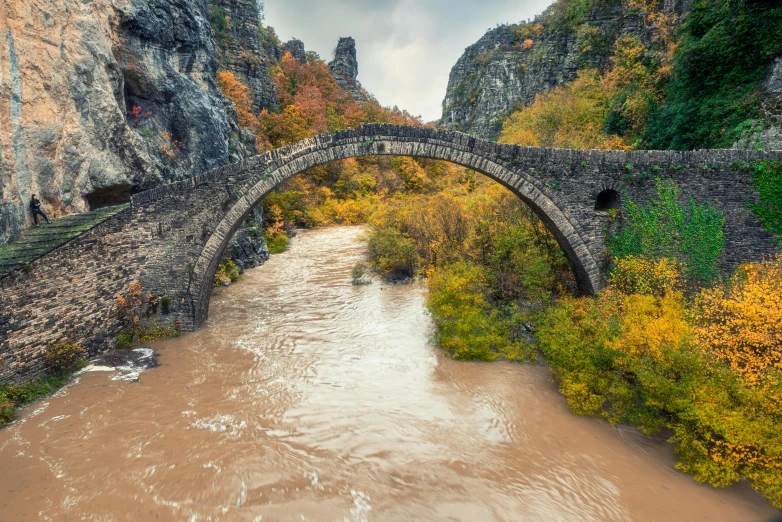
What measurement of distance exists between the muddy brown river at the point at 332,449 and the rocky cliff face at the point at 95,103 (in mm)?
4758

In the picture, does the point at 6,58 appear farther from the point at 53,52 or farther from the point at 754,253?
the point at 754,253

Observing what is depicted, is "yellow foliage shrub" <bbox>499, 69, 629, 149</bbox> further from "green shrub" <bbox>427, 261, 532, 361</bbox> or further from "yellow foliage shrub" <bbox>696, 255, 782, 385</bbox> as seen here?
"yellow foliage shrub" <bbox>696, 255, 782, 385</bbox>

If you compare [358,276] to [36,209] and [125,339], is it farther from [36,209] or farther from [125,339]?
[36,209]

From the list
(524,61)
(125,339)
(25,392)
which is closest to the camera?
(25,392)

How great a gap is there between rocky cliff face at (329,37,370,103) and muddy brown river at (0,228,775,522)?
2063 inches

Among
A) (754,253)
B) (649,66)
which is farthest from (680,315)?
(649,66)

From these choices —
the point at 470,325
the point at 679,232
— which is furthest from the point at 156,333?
the point at 679,232

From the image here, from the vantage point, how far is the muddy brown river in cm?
507

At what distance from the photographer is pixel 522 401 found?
750 centimetres

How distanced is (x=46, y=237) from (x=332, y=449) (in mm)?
7612

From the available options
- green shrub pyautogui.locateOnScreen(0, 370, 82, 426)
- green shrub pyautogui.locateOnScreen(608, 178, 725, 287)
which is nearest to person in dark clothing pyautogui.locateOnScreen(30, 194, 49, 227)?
green shrub pyautogui.locateOnScreen(0, 370, 82, 426)

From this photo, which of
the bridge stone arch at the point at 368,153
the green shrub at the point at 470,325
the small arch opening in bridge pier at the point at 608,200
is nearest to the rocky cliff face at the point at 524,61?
the small arch opening in bridge pier at the point at 608,200

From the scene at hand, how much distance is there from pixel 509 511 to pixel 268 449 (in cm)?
381

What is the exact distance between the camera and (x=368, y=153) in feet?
32.1
